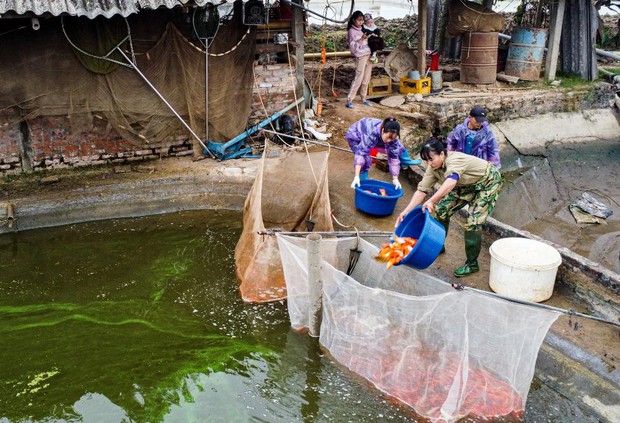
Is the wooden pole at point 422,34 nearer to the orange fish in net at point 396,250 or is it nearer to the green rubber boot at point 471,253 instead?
the green rubber boot at point 471,253

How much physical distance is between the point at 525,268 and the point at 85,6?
6.20m

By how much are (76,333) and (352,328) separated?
3022 mm

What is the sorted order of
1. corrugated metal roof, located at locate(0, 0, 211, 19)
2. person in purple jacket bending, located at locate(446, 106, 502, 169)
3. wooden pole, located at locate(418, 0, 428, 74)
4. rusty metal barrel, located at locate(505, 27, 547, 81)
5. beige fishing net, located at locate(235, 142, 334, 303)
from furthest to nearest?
rusty metal barrel, located at locate(505, 27, 547, 81), wooden pole, located at locate(418, 0, 428, 74), corrugated metal roof, located at locate(0, 0, 211, 19), person in purple jacket bending, located at locate(446, 106, 502, 169), beige fishing net, located at locate(235, 142, 334, 303)

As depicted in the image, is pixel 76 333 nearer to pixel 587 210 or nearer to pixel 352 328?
pixel 352 328

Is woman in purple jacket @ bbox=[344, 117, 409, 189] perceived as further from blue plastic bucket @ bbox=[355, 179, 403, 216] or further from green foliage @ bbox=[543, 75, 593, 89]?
green foliage @ bbox=[543, 75, 593, 89]

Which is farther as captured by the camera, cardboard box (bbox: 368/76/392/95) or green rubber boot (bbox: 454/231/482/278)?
cardboard box (bbox: 368/76/392/95)

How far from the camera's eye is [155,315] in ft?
22.7

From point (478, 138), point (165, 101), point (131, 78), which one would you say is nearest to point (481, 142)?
point (478, 138)

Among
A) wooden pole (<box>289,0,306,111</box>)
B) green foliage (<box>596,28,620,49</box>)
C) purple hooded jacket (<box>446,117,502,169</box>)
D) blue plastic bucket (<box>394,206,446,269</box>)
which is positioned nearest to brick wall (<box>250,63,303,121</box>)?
wooden pole (<box>289,0,306,111</box>)

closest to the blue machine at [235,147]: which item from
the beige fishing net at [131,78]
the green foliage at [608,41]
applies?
the beige fishing net at [131,78]

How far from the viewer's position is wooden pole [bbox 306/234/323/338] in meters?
5.79

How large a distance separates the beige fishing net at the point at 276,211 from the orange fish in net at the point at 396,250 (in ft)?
4.74

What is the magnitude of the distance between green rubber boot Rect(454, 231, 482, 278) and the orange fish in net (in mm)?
969

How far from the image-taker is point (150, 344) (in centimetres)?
647
